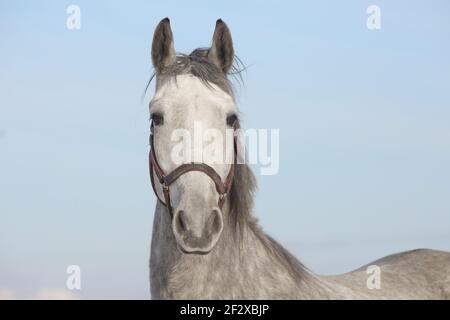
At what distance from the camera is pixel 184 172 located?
26.7ft

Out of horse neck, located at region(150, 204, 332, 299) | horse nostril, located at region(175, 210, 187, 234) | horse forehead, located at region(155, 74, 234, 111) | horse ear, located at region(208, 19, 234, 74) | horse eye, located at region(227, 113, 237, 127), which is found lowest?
horse neck, located at region(150, 204, 332, 299)

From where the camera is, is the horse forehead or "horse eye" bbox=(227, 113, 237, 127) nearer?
the horse forehead

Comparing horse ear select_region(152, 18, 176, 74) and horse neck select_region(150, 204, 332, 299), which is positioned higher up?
horse ear select_region(152, 18, 176, 74)

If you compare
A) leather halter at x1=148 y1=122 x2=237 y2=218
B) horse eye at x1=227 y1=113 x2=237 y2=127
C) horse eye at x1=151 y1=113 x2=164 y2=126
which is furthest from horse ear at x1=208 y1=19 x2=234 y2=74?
horse eye at x1=151 y1=113 x2=164 y2=126

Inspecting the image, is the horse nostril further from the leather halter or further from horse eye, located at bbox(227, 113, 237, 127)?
horse eye, located at bbox(227, 113, 237, 127)

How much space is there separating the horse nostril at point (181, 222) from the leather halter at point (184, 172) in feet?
1.58

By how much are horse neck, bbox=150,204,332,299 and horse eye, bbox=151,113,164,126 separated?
1.04 m

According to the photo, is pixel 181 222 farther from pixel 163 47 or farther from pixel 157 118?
pixel 163 47

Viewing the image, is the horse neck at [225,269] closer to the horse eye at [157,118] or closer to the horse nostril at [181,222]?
the horse nostril at [181,222]

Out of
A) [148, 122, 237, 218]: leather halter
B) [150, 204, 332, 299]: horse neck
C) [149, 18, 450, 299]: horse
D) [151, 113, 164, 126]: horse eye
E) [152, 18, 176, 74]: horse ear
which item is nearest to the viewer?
[149, 18, 450, 299]: horse

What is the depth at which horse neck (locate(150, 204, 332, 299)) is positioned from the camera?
842 cm

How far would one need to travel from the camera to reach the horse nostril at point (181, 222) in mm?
7871
